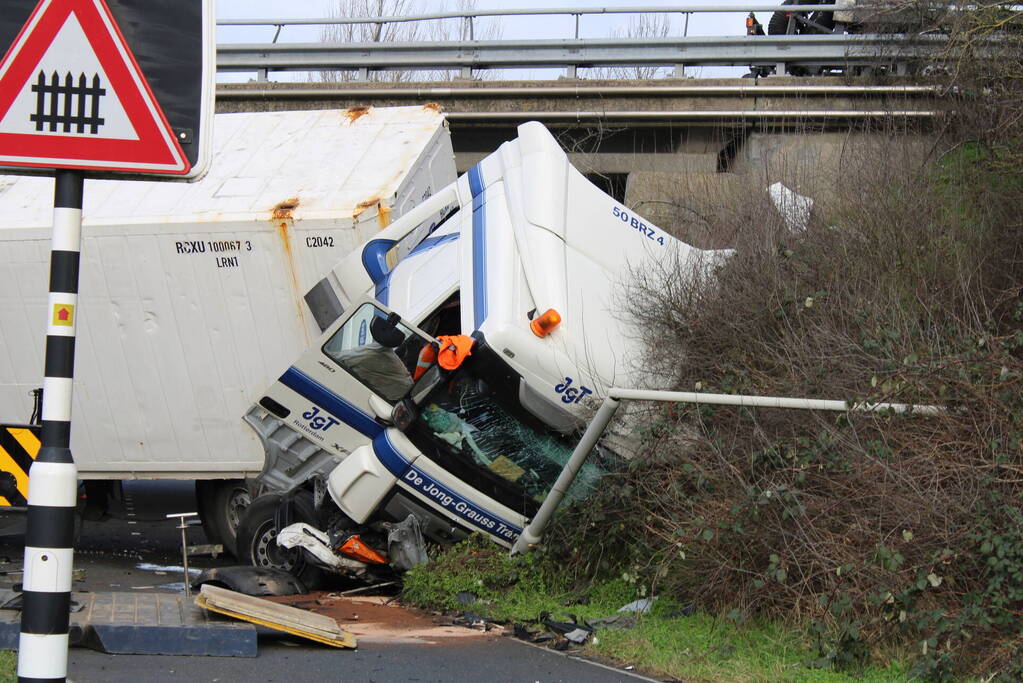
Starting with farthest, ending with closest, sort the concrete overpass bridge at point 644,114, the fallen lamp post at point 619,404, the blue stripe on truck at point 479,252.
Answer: the concrete overpass bridge at point 644,114, the blue stripe on truck at point 479,252, the fallen lamp post at point 619,404

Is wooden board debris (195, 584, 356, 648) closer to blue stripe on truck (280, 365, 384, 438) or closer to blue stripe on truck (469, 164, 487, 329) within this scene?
blue stripe on truck (280, 365, 384, 438)

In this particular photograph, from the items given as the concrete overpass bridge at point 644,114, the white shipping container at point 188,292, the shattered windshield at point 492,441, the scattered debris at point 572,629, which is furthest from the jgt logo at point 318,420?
the concrete overpass bridge at point 644,114

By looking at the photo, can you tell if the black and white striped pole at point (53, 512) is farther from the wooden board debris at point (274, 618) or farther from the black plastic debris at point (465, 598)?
the black plastic debris at point (465, 598)

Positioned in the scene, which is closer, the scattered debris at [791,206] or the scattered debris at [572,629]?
the scattered debris at [572,629]

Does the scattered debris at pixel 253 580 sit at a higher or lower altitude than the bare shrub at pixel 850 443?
lower

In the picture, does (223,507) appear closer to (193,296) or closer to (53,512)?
(193,296)

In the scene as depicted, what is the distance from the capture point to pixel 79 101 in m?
3.38

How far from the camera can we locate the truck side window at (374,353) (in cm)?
775

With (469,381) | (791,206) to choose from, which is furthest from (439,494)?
(791,206)

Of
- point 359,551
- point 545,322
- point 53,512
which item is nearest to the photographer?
point 53,512

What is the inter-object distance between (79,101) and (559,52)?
12.2 m

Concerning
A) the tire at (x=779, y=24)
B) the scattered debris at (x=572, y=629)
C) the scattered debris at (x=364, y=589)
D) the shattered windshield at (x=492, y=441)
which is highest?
the tire at (x=779, y=24)

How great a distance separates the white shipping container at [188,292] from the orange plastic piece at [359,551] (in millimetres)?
2138

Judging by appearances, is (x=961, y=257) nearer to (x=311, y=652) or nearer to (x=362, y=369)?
(x=362, y=369)
